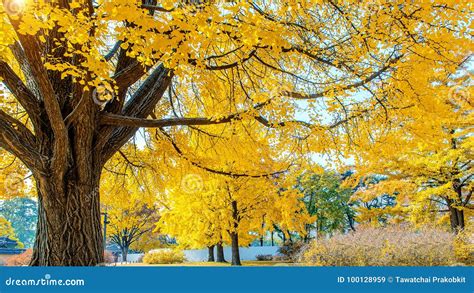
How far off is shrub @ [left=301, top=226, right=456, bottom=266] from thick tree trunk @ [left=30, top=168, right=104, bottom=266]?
589 centimetres

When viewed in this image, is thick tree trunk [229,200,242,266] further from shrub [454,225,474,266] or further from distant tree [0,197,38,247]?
distant tree [0,197,38,247]

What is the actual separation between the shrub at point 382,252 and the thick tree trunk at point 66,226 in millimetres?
5894

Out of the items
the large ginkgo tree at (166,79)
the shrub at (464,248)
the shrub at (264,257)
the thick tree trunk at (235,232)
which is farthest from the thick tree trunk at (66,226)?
the shrub at (264,257)

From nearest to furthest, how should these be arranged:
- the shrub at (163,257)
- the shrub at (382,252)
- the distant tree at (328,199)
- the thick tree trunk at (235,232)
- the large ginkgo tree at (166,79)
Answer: the large ginkgo tree at (166,79)
the shrub at (382,252)
the thick tree trunk at (235,232)
the shrub at (163,257)
the distant tree at (328,199)

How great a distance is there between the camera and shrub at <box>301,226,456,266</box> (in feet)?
30.9

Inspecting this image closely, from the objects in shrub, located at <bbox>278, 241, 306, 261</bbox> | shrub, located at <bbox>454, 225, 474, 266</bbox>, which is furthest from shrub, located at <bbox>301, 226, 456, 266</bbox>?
shrub, located at <bbox>278, 241, 306, 261</bbox>

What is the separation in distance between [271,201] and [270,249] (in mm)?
14939

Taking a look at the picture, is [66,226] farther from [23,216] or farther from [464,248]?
[23,216]

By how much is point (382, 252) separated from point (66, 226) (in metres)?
7.05

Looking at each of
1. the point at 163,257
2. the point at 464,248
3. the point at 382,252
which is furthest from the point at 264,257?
the point at 382,252

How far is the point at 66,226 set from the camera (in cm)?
543

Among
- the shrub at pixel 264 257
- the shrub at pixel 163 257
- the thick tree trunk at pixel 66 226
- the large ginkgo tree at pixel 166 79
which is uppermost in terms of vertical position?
the large ginkgo tree at pixel 166 79

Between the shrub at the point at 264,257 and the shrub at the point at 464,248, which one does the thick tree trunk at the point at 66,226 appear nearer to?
the shrub at the point at 464,248

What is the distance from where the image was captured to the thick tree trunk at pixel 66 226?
5.37 meters
